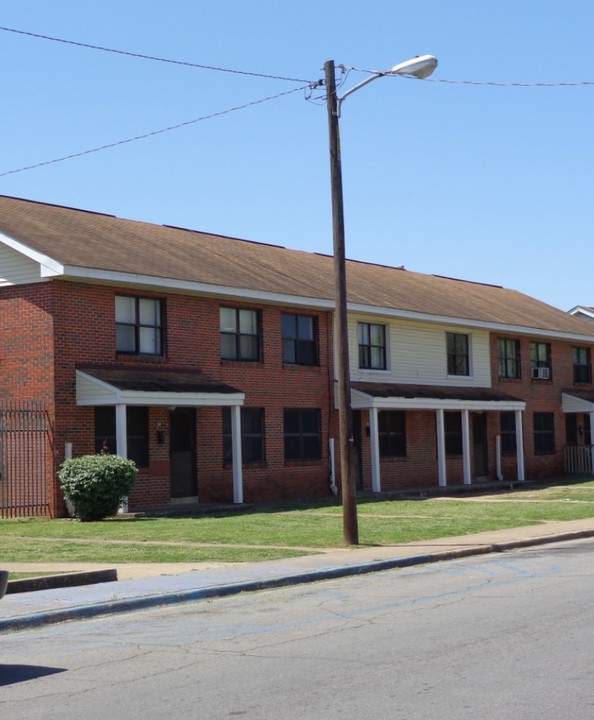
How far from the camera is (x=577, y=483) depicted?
37.1m

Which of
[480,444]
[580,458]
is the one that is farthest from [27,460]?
[580,458]

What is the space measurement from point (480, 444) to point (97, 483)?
709 inches

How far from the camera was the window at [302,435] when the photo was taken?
30.3 m

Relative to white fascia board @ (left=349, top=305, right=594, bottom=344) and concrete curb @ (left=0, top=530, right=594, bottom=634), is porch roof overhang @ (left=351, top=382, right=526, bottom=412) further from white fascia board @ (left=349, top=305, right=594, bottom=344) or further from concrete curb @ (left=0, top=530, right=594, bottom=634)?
concrete curb @ (left=0, top=530, right=594, bottom=634)

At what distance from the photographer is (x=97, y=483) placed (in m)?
23.1

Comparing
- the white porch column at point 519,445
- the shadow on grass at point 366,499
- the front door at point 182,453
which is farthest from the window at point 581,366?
the front door at point 182,453

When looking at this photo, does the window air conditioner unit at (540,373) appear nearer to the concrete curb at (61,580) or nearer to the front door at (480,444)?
the front door at (480,444)

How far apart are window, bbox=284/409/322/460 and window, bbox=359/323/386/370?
279 cm

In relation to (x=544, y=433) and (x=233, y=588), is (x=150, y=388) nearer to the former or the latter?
(x=233, y=588)

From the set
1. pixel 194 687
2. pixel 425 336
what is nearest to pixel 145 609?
pixel 194 687

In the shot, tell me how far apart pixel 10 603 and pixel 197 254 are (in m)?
18.7

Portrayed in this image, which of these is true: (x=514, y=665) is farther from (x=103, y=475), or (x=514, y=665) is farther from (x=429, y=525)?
(x=103, y=475)

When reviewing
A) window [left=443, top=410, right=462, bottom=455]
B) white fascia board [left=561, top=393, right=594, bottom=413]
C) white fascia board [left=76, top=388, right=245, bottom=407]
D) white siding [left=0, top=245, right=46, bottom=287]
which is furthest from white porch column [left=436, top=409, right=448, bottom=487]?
white siding [left=0, top=245, right=46, bottom=287]

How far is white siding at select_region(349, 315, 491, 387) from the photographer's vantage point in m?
33.1
